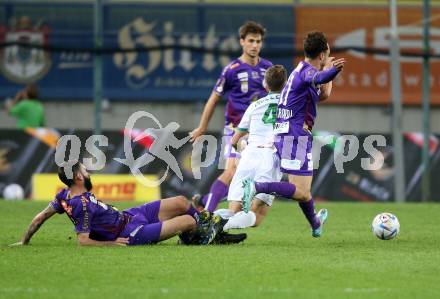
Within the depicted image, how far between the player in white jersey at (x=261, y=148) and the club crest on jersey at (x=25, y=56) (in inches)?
375

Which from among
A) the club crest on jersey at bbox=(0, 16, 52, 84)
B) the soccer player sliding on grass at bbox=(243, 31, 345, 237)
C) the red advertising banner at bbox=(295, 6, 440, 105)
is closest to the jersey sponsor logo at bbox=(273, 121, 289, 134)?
the soccer player sliding on grass at bbox=(243, 31, 345, 237)

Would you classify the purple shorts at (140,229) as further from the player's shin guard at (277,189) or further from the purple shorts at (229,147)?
the purple shorts at (229,147)

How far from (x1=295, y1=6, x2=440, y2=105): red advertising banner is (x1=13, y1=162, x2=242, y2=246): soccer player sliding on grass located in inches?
419

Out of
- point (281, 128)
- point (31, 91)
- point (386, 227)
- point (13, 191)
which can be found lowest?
point (13, 191)

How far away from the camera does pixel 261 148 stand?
1178cm

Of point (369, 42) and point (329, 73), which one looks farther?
point (369, 42)

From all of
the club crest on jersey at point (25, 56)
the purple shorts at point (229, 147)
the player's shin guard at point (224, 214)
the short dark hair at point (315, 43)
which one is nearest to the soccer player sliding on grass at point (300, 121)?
the short dark hair at point (315, 43)

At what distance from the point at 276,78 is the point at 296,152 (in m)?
0.88

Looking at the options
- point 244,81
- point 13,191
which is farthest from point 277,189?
point 13,191

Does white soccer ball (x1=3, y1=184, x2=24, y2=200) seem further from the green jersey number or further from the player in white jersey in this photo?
the green jersey number

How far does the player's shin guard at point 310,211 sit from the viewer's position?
1139 centimetres

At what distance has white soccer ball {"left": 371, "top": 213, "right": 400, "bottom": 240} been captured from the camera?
1149 centimetres

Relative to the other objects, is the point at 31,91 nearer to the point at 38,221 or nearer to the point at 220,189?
the point at 220,189

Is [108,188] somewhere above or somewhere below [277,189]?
below
